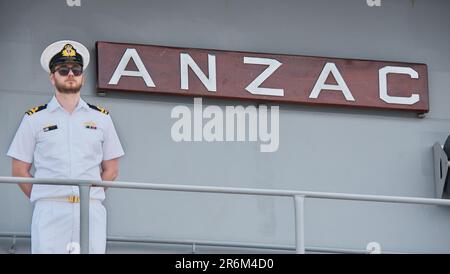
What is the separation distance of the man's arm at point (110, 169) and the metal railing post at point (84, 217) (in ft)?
3.65

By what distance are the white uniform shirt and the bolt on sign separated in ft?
0.81

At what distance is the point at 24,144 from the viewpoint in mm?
8047

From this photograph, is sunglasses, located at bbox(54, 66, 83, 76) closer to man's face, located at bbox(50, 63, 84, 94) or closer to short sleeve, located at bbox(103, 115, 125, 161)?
man's face, located at bbox(50, 63, 84, 94)

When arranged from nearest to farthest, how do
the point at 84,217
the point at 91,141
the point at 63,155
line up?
the point at 84,217 → the point at 63,155 → the point at 91,141

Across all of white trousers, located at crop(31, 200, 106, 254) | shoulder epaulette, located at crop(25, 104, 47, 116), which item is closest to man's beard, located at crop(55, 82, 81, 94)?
shoulder epaulette, located at crop(25, 104, 47, 116)

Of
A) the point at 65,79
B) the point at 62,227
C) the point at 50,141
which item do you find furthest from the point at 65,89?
the point at 62,227

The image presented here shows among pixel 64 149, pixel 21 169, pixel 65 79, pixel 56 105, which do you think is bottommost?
pixel 21 169

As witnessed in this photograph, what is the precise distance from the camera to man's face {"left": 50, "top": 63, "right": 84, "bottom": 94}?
324 inches

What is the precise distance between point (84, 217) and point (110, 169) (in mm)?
1188

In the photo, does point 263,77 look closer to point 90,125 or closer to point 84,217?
point 90,125

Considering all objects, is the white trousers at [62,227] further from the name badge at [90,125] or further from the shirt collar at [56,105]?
the shirt collar at [56,105]

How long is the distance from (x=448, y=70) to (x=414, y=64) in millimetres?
265

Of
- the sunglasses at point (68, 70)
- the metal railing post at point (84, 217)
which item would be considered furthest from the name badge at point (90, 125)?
the metal railing post at point (84, 217)

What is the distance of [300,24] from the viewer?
28.7 feet
